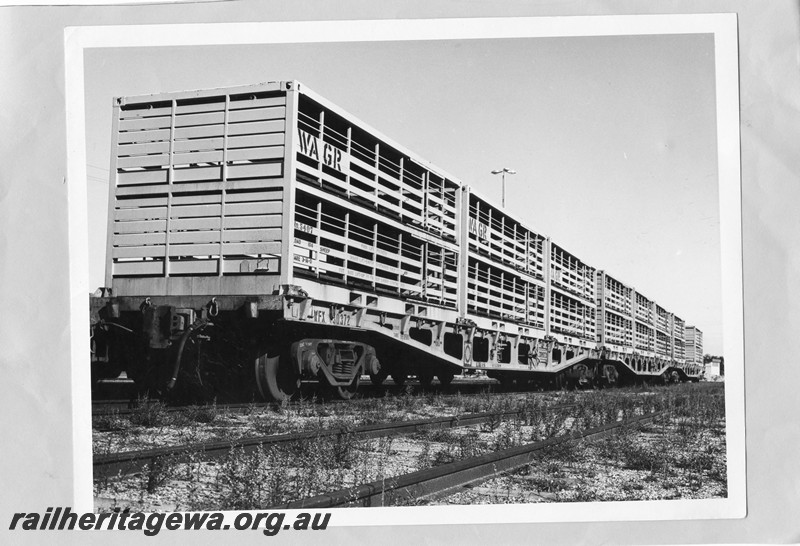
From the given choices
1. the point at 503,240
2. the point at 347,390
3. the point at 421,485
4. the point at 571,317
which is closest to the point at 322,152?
the point at 347,390

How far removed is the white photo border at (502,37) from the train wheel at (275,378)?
7.67 feet

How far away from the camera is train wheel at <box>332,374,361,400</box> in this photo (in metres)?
7.82

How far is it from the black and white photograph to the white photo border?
0.05ft

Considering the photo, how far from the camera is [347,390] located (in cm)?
809

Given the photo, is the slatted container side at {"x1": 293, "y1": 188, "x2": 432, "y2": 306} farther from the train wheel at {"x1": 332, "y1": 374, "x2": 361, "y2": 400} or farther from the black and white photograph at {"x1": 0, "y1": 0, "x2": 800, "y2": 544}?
the train wheel at {"x1": 332, "y1": 374, "x2": 361, "y2": 400}

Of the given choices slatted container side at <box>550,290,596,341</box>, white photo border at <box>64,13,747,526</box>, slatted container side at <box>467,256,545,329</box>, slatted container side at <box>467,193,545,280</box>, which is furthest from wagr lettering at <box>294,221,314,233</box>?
slatted container side at <box>550,290,596,341</box>

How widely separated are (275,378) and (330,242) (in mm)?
1503

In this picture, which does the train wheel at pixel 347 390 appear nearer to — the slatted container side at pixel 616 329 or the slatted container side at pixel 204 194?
the slatted container side at pixel 204 194

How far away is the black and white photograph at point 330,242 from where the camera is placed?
14.4 feet

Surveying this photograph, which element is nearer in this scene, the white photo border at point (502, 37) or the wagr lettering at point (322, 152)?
the white photo border at point (502, 37)

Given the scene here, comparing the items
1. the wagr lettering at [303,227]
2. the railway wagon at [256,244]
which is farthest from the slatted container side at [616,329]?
the wagr lettering at [303,227]

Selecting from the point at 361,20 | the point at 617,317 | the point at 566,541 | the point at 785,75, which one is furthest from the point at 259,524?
the point at 617,317

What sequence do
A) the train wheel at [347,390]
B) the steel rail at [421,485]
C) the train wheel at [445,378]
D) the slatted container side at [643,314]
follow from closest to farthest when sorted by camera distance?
the steel rail at [421,485] < the train wheel at [347,390] < the train wheel at [445,378] < the slatted container side at [643,314]

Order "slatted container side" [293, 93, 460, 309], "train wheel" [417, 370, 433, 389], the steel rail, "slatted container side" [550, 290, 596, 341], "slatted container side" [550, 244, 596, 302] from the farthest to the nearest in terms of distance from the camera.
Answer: "slatted container side" [550, 290, 596, 341]
"slatted container side" [550, 244, 596, 302]
"train wheel" [417, 370, 433, 389]
"slatted container side" [293, 93, 460, 309]
the steel rail
